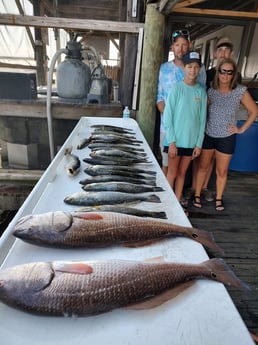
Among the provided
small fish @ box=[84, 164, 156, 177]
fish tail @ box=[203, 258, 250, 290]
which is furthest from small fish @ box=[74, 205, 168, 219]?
small fish @ box=[84, 164, 156, 177]

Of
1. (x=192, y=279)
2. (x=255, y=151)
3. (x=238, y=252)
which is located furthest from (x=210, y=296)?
(x=255, y=151)

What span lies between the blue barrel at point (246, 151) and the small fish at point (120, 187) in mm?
3658

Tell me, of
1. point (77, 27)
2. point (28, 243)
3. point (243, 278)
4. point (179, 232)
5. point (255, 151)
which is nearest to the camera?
point (28, 243)

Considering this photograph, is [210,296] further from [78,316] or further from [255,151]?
[255,151]

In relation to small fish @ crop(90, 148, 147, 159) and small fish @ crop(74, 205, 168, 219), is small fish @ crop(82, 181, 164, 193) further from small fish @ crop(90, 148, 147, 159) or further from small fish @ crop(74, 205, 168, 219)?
small fish @ crop(90, 148, 147, 159)

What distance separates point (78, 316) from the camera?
0.91 meters

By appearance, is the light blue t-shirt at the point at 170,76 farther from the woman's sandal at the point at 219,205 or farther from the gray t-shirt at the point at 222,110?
the woman's sandal at the point at 219,205

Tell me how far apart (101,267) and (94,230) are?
241mm

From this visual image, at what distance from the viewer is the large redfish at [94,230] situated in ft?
3.94

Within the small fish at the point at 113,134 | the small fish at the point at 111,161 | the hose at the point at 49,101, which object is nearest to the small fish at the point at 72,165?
the small fish at the point at 111,161

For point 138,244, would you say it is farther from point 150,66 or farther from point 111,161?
point 150,66

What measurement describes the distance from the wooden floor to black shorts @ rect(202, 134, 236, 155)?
943mm

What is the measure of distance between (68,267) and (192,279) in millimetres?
475

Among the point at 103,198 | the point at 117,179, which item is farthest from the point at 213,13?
the point at 103,198
